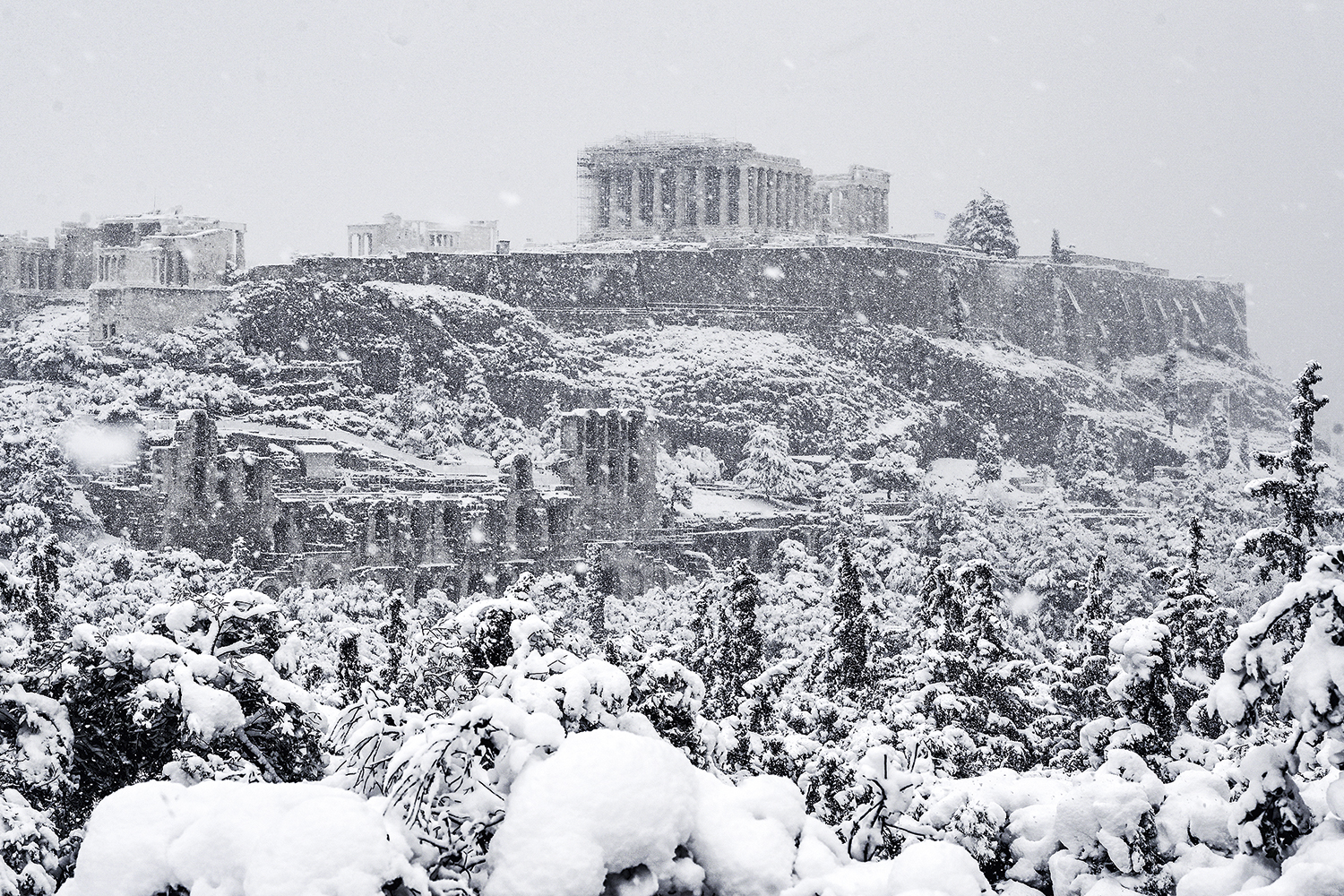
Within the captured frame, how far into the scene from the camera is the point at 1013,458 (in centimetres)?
6397

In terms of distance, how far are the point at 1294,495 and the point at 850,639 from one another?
925cm

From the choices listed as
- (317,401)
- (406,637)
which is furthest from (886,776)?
(317,401)

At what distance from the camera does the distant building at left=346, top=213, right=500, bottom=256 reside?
76562 mm

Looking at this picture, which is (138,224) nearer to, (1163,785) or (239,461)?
(239,461)

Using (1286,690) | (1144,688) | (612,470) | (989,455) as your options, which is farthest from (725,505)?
(1286,690)

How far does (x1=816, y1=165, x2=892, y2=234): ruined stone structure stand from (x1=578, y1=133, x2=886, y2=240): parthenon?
4991mm

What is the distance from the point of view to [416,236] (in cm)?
7812

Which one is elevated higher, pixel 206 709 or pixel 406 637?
pixel 206 709

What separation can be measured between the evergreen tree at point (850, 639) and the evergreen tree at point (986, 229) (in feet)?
192

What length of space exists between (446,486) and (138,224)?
31.1 m

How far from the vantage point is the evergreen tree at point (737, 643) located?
20.0 m

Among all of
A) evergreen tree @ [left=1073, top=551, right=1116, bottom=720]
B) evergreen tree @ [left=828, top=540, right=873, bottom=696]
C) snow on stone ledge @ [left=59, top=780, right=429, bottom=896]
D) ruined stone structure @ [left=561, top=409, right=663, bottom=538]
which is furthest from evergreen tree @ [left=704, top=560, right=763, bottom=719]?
ruined stone structure @ [left=561, top=409, right=663, bottom=538]

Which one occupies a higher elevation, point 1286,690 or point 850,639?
point 1286,690

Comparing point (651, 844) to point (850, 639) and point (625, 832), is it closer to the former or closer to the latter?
point (625, 832)
